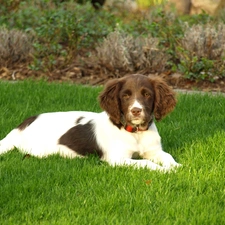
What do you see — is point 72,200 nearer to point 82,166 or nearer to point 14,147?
point 82,166

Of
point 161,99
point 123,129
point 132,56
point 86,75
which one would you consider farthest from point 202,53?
point 123,129

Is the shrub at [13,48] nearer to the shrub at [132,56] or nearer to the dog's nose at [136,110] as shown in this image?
the shrub at [132,56]

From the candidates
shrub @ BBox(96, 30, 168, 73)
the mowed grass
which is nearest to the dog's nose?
the mowed grass

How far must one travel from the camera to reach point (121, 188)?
5324mm

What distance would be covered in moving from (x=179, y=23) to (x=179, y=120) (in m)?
5.05

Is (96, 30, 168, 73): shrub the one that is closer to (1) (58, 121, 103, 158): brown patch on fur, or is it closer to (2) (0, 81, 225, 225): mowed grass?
(2) (0, 81, 225, 225): mowed grass

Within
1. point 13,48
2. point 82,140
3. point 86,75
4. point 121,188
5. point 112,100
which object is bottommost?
point 86,75

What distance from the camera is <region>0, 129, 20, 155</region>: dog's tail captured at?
6.94 metres

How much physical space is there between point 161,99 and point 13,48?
19.1 ft

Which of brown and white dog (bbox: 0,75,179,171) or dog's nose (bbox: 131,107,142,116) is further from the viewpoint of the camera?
brown and white dog (bbox: 0,75,179,171)

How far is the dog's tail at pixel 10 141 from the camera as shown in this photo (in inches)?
273

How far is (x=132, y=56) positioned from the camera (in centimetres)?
1094

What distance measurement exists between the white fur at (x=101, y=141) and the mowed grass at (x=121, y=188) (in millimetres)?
138

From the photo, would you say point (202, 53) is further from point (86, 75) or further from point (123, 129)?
point (123, 129)
